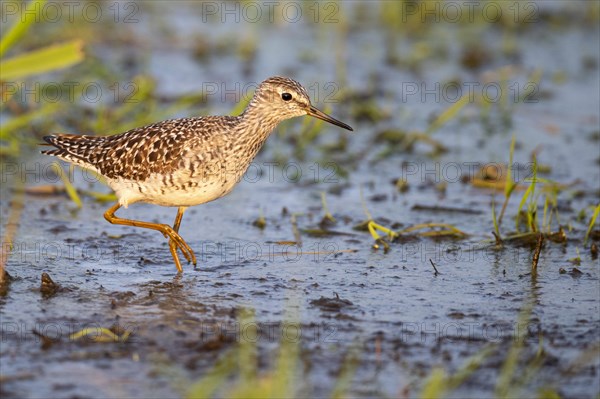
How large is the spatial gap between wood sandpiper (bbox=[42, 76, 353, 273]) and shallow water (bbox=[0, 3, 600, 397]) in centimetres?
59

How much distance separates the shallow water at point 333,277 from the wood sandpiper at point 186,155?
0.59 metres

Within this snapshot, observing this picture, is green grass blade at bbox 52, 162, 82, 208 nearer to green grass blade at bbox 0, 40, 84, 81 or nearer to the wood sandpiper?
the wood sandpiper

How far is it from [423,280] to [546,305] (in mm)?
1038

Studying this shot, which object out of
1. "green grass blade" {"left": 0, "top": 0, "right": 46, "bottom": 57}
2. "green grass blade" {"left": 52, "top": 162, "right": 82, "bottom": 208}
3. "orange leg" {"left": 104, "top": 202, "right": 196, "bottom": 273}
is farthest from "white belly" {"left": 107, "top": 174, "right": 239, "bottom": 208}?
"green grass blade" {"left": 0, "top": 0, "right": 46, "bottom": 57}

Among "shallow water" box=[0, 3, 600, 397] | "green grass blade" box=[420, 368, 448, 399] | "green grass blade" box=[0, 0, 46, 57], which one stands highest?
"green grass blade" box=[0, 0, 46, 57]

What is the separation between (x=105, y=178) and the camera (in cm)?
858

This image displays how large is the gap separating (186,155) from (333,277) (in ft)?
5.03

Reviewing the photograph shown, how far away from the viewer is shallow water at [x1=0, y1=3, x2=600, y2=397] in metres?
6.08

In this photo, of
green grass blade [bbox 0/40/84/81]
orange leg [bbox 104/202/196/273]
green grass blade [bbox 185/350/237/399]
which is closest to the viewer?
green grass blade [bbox 185/350/237/399]

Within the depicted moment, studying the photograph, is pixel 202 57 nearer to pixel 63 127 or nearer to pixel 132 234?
pixel 63 127

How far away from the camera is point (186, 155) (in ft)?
26.0

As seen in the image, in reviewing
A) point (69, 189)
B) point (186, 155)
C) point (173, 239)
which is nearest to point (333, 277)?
point (173, 239)

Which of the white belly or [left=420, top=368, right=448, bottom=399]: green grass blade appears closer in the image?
[left=420, top=368, right=448, bottom=399]: green grass blade

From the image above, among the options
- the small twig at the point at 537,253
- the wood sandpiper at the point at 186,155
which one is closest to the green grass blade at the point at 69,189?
the wood sandpiper at the point at 186,155
